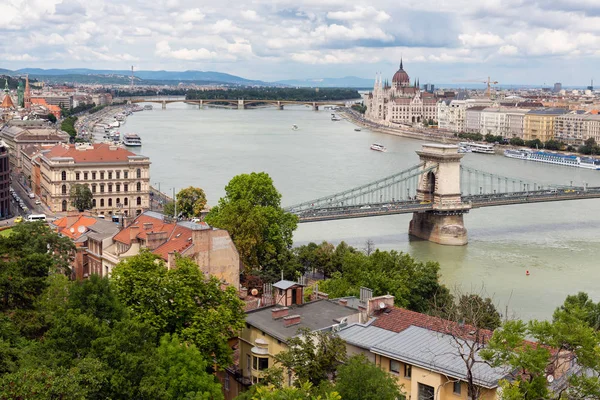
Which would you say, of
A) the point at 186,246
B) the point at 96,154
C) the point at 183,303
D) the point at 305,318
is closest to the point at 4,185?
the point at 96,154

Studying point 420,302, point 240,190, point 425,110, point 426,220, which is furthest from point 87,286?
point 425,110

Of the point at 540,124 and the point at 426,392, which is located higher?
the point at 540,124

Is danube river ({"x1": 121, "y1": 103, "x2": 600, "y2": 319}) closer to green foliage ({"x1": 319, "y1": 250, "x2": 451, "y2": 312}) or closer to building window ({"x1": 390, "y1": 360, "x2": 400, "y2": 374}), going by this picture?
green foliage ({"x1": 319, "y1": 250, "x2": 451, "y2": 312})

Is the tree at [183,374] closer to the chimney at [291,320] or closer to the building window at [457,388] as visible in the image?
the chimney at [291,320]

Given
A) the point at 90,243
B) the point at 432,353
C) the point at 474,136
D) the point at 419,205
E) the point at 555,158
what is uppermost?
the point at 474,136

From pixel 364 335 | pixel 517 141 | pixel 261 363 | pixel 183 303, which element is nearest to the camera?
pixel 364 335

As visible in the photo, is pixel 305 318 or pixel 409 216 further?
pixel 409 216

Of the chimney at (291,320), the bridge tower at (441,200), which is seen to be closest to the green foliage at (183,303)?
the chimney at (291,320)

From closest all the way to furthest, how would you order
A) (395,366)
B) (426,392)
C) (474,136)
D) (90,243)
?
1. (426,392)
2. (395,366)
3. (90,243)
4. (474,136)

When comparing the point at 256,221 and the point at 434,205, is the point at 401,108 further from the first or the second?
the point at 256,221
